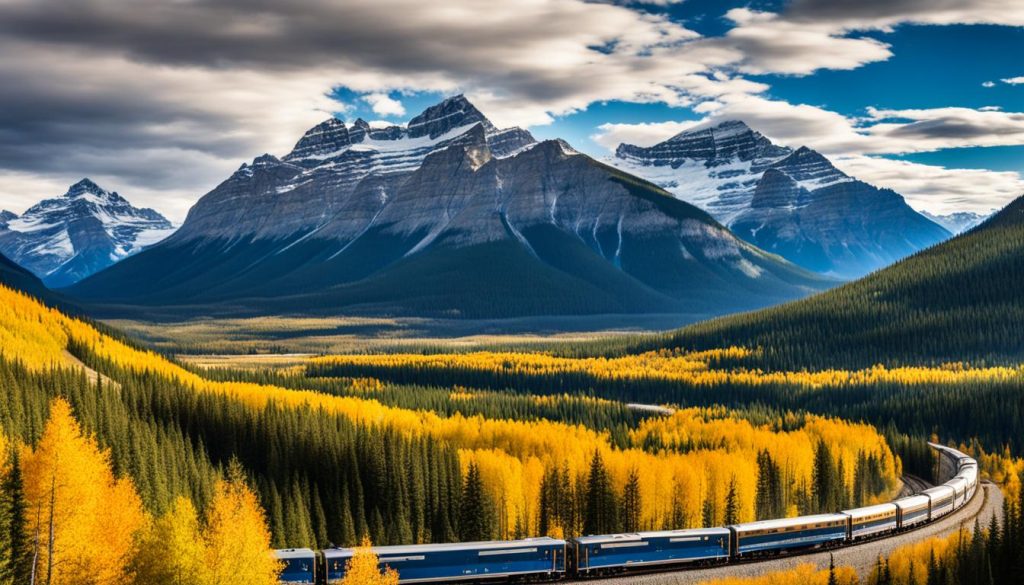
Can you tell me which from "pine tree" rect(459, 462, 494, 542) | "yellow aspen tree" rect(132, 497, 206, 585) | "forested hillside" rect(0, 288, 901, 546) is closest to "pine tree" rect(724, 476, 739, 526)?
"forested hillside" rect(0, 288, 901, 546)

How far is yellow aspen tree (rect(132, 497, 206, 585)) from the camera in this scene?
236ft

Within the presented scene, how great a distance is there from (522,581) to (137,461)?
4050 centimetres

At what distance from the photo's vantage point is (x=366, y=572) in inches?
2965

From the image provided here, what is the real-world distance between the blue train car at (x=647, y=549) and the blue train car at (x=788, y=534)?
155 centimetres

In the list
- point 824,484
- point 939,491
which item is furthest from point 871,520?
point 824,484

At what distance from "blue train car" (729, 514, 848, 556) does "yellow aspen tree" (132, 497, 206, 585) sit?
1815 inches

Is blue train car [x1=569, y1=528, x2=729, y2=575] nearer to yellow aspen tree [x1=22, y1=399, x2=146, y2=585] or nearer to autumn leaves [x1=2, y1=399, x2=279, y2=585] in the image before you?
autumn leaves [x1=2, y1=399, x2=279, y2=585]

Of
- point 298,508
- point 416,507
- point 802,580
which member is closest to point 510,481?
point 416,507

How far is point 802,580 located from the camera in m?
88.8

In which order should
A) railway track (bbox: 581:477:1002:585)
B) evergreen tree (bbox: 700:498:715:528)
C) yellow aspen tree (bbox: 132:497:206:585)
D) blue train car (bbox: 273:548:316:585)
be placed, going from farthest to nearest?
evergreen tree (bbox: 700:498:715:528) → railway track (bbox: 581:477:1002:585) → blue train car (bbox: 273:548:316:585) → yellow aspen tree (bbox: 132:497:206:585)

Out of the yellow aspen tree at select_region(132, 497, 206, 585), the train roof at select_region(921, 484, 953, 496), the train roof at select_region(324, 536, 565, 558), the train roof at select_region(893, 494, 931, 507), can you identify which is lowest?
the train roof at select_region(921, 484, 953, 496)

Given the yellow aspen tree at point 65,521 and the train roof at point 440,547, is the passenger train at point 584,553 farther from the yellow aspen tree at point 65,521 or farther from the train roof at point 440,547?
the yellow aspen tree at point 65,521

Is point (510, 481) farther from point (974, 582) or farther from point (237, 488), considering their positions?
point (974, 582)

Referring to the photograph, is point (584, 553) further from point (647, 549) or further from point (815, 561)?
point (815, 561)
